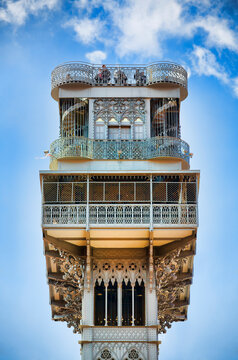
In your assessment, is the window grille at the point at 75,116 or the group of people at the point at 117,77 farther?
the group of people at the point at 117,77

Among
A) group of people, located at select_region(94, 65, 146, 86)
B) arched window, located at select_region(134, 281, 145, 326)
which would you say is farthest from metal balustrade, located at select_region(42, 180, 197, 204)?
group of people, located at select_region(94, 65, 146, 86)

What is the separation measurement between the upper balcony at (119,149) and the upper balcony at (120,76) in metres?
3.40

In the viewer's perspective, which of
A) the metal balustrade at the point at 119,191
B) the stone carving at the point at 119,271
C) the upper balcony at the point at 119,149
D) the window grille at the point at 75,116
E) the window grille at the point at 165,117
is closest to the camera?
the metal balustrade at the point at 119,191

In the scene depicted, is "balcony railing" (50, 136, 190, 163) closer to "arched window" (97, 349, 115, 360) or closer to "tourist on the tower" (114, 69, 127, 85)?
"tourist on the tower" (114, 69, 127, 85)

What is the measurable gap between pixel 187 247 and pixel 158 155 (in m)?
4.90

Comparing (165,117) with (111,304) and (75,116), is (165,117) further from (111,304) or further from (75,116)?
(111,304)

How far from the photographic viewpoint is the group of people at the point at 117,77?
46.1m

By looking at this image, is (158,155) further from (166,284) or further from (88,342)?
(88,342)

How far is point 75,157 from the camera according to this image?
43.7m

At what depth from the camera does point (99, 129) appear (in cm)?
4509

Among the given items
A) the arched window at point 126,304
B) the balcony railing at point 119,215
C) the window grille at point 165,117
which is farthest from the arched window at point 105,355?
the window grille at point 165,117

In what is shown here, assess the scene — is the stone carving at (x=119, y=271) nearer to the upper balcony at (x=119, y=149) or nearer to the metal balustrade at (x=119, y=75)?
the upper balcony at (x=119, y=149)

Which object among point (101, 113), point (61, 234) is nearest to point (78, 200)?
point (61, 234)

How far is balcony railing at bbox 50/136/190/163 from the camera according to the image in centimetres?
4378
